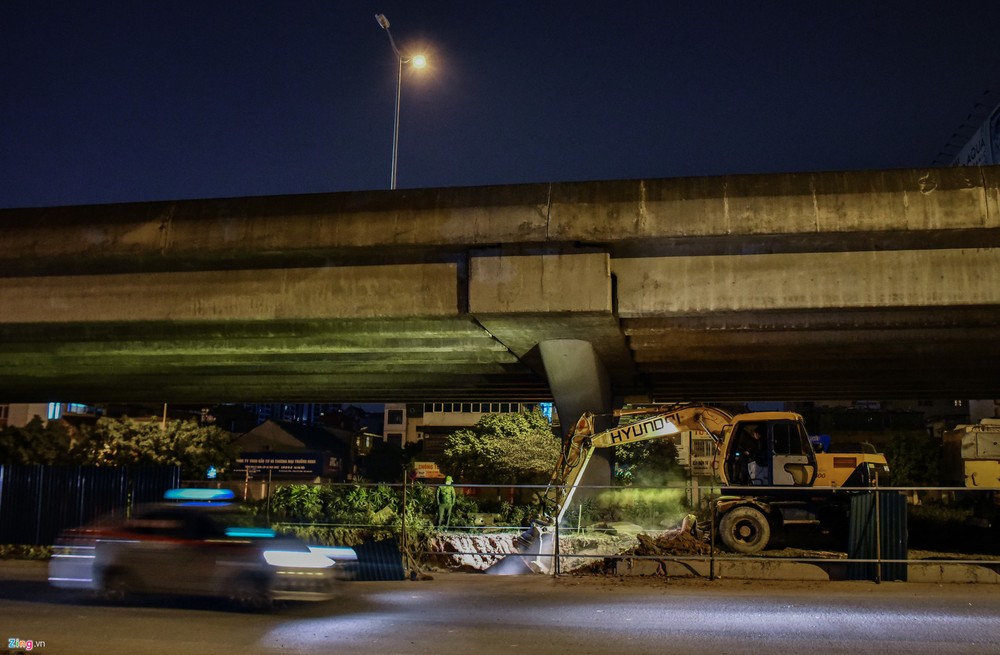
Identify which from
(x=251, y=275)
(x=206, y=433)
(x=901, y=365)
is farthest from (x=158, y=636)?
(x=206, y=433)

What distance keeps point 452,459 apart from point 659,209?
45860 millimetres

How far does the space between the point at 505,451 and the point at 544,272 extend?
4157cm

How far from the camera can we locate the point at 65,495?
1994 cm

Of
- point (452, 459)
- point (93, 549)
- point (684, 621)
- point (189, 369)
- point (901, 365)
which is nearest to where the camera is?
point (684, 621)

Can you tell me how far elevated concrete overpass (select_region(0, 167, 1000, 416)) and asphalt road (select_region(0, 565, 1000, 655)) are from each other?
16.2 feet

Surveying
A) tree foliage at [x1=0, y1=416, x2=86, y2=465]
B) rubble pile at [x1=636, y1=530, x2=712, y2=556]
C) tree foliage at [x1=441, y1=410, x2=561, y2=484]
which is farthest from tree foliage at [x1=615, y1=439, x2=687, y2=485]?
rubble pile at [x1=636, y1=530, x2=712, y2=556]

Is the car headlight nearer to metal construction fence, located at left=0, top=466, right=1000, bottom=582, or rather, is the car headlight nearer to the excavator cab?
metal construction fence, located at left=0, top=466, right=1000, bottom=582

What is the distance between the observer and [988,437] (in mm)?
26719

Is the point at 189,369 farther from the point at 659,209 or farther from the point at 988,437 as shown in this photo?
the point at 988,437

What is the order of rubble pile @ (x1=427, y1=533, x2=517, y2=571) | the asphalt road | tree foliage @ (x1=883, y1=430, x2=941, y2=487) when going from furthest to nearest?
tree foliage @ (x1=883, y1=430, x2=941, y2=487) → rubble pile @ (x1=427, y1=533, x2=517, y2=571) → the asphalt road

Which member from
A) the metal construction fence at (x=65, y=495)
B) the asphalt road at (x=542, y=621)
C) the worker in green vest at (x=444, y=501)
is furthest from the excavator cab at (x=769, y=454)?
the metal construction fence at (x=65, y=495)

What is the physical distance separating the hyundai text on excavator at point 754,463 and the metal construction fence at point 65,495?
916 centimetres

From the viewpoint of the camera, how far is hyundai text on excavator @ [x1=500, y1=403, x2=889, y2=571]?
19.0 m

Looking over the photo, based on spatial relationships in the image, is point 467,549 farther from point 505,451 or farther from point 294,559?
point 505,451
